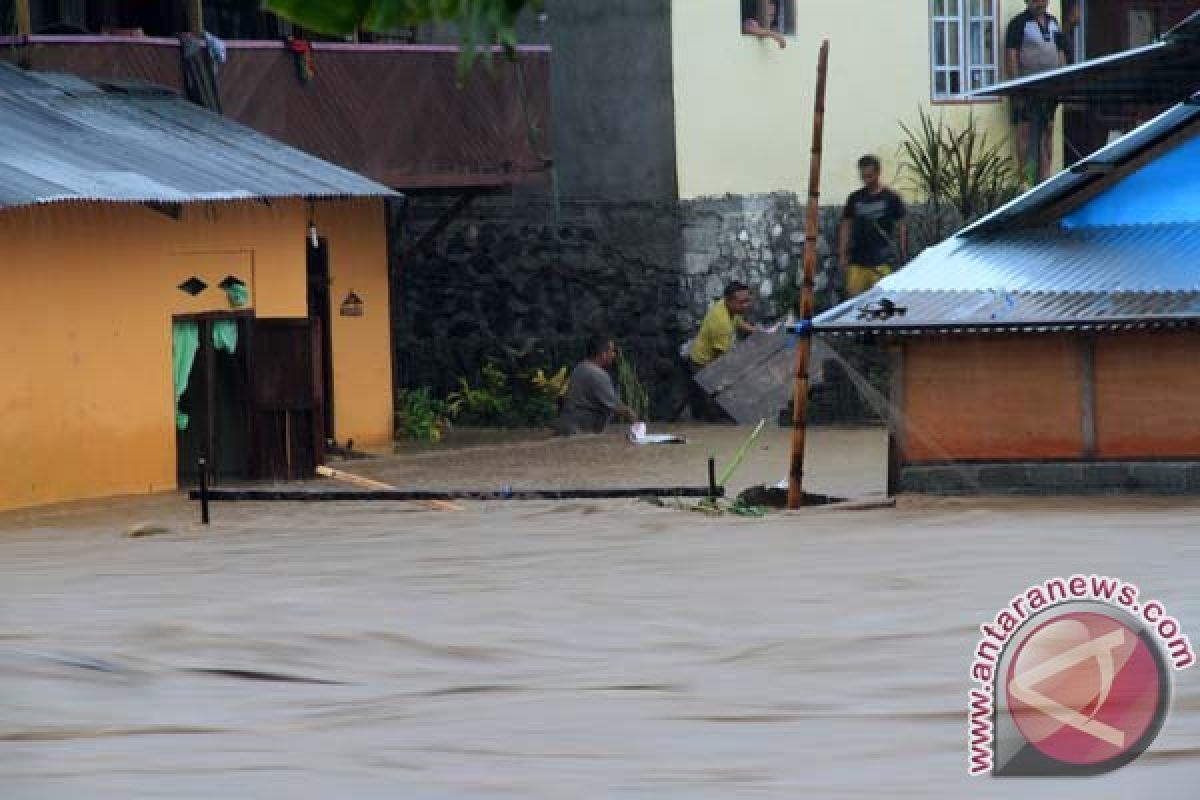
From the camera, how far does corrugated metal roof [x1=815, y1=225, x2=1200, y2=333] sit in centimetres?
1792

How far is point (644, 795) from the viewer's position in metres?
8.23

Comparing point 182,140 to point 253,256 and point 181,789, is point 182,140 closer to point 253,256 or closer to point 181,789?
point 253,256

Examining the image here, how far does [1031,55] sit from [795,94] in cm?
326

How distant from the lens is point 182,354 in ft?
72.3

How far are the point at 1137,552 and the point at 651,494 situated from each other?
4.24 meters

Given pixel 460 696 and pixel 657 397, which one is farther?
pixel 657 397

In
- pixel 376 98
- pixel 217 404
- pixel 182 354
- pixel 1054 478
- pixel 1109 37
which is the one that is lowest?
pixel 1054 478

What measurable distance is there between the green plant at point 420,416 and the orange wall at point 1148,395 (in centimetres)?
885

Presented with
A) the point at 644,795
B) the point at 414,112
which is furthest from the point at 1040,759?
the point at 414,112

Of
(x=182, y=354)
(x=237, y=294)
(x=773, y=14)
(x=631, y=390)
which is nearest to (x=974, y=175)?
(x=773, y=14)

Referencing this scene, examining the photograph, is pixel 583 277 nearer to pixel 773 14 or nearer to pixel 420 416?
pixel 420 416

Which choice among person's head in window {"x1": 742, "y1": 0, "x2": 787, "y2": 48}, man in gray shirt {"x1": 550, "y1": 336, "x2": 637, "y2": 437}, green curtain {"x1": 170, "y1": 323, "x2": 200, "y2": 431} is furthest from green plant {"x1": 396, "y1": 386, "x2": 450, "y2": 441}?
person's head in window {"x1": 742, "y1": 0, "x2": 787, "y2": 48}

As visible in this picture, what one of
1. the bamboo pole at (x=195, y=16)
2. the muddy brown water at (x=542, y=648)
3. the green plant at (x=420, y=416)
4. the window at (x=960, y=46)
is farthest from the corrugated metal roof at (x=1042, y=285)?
the window at (x=960, y=46)

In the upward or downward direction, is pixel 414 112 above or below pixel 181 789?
above
